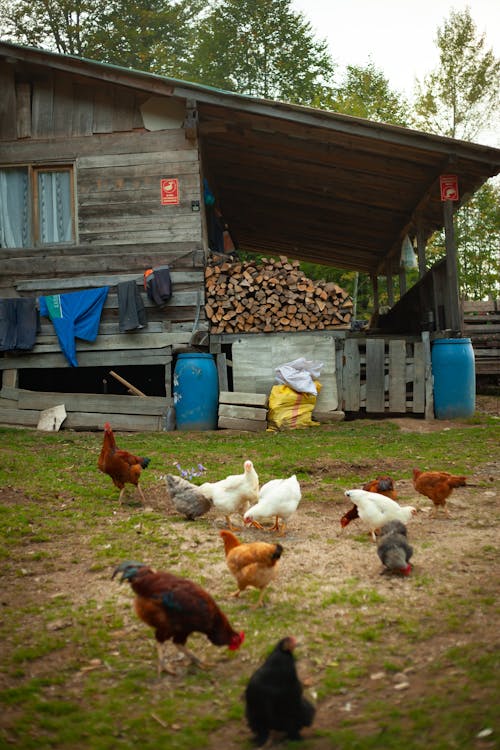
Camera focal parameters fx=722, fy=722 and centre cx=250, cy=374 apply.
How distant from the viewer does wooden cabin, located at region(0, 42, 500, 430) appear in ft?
40.8

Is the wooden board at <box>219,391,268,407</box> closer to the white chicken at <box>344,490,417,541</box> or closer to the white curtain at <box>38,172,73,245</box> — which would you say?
the white curtain at <box>38,172,73,245</box>

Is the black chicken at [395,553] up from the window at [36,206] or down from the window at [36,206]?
down

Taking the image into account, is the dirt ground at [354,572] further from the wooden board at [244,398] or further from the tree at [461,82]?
the tree at [461,82]

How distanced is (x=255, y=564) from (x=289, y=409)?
739 cm

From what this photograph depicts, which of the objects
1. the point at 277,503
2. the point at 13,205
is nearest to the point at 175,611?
the point at 277,503

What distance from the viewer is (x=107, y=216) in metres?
13.0

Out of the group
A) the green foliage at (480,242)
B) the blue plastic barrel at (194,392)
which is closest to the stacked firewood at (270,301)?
the blue plastic barrel at (194,392)

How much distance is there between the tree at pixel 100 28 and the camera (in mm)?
28453

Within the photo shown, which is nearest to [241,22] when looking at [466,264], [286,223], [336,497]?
[466,264]

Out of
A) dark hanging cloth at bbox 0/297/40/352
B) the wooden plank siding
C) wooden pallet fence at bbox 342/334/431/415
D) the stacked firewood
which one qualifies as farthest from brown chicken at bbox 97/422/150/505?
dark hanging cloth at bbox 0/297/40/352

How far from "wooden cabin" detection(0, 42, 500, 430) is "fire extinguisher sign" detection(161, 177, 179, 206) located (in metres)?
0.02

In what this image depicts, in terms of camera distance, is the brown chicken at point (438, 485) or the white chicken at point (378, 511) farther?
the brown chicken at point (438, 485)

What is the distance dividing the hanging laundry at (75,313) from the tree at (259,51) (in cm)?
2192

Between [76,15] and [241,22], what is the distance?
7.35 metres
